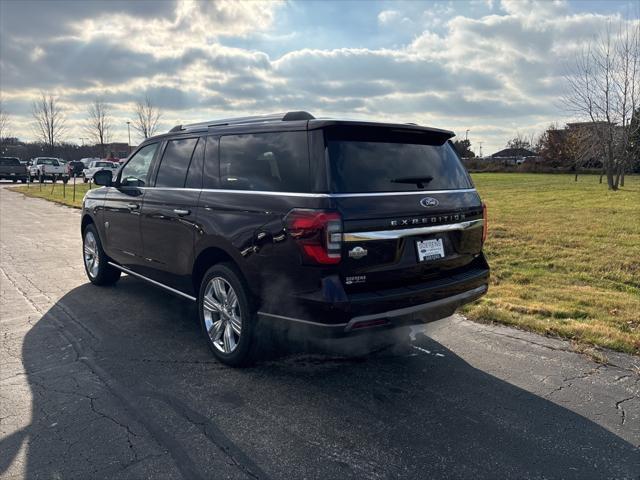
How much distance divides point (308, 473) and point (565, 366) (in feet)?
8.17

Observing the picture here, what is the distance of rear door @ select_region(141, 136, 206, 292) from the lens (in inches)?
174

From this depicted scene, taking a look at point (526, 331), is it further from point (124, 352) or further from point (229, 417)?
point (124, 352)

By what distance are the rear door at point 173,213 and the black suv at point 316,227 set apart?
0.06ft

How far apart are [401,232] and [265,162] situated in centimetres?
116

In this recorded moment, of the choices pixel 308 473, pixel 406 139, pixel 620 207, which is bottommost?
pixel 308 473

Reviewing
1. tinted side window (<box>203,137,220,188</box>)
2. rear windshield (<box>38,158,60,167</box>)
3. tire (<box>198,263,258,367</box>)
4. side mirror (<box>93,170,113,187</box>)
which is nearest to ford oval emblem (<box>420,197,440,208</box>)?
tire (<box>198,263,258,367</box>)

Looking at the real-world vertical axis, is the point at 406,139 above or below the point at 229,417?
above

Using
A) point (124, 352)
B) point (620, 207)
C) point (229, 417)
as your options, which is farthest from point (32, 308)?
point (620, 207)

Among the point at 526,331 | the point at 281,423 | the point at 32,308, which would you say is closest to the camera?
the point at 281,423

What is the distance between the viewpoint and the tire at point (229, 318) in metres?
3.75

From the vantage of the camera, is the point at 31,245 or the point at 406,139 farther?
the point at 31,245

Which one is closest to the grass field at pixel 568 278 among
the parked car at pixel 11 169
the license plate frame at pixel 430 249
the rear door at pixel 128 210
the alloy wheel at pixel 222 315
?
the license plate frame at pixel 430 249

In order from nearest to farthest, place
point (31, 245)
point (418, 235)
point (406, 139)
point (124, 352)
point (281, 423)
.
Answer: point (281, 423) → point (418, 235) → point (406, 139) → point (124, 352) → point (31, 245)

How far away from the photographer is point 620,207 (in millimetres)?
14891
